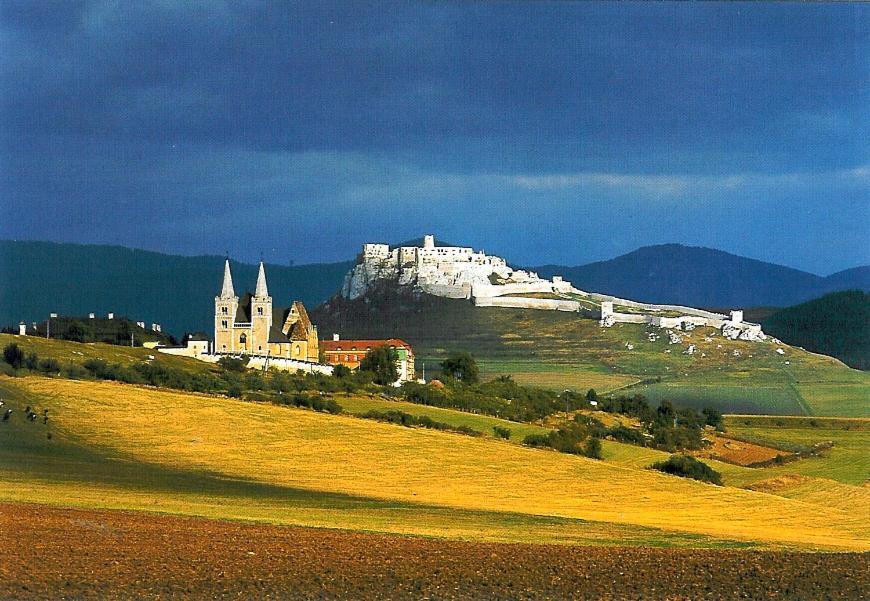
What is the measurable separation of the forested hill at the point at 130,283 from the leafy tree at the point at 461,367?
10.6 feet

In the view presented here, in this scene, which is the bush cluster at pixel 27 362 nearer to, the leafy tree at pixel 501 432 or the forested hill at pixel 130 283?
the forested hill at pixel 130 283

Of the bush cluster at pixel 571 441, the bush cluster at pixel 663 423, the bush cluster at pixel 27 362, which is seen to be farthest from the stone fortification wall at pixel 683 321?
the bush cluster at pixel 27 362

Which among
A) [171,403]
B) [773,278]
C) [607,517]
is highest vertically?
[773,278]

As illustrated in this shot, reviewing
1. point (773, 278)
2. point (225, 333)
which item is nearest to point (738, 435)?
point (773, 278)

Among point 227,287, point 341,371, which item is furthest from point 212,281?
point 341,371

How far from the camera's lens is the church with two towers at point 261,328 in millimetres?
31891

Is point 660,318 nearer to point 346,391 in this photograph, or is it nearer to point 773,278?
point 773,278

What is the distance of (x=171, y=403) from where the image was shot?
65.0ft

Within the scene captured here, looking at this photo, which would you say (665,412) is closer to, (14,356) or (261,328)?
(261,328)

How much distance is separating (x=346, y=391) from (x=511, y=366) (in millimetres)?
6025

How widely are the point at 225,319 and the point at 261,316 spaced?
3.28 feet

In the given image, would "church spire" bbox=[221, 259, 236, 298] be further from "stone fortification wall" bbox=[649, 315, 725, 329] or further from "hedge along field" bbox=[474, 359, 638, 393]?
"stone fortification wall" bbox=[649, 315, 725, 329]

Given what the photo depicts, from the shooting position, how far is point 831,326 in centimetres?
3016

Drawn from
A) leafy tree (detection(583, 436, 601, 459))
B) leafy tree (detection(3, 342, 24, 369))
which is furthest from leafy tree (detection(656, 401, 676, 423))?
leafy tree (detection(3, 342, 24, 369))
